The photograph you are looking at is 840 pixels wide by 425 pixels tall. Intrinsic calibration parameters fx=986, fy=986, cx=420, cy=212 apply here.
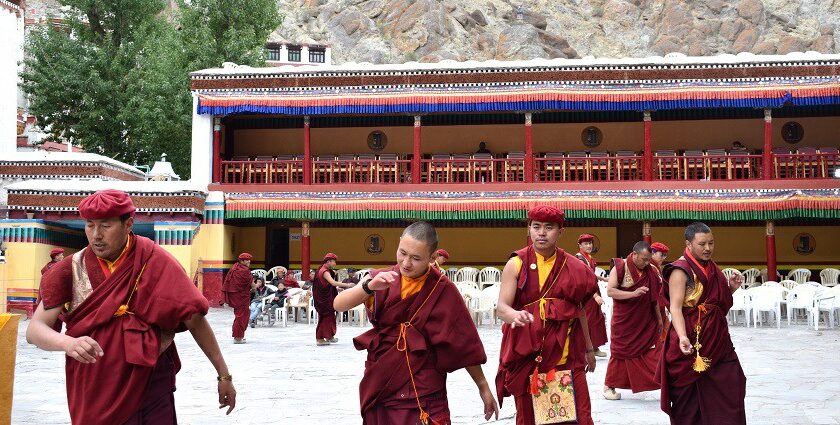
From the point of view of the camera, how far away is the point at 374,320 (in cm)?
511

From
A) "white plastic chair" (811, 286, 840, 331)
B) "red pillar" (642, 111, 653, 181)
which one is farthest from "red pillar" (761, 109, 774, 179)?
"white plastic chair" (811, 286, 840, 331)

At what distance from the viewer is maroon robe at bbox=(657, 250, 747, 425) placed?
248 inches

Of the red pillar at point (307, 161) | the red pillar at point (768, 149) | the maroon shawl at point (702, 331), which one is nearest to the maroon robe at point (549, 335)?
the maroon shawl at point (702, 331)

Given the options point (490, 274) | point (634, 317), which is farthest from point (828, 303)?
point (634, 317)

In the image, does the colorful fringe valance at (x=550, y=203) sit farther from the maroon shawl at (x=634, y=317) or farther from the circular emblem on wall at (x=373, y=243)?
the maroon shawl at (x=634, y=317)

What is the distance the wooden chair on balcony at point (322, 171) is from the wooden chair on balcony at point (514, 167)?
13.3 feet

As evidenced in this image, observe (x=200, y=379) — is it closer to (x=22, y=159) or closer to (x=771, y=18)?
(x=22, y=159)

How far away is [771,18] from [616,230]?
46802 millimetres

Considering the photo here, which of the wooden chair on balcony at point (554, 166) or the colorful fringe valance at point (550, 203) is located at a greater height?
the wooden chair on balcony at point (554, 166)

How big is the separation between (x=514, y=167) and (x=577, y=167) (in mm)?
1885

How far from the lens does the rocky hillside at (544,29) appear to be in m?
61.7

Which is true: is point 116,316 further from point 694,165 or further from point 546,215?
point 694,165

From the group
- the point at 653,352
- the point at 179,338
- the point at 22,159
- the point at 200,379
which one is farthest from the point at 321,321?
the point at 22,159

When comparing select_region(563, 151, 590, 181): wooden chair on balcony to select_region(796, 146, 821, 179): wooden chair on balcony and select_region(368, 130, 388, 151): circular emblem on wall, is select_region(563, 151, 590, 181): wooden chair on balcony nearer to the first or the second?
select_region(796, 146, 821, 179): wooden chair on balcony
